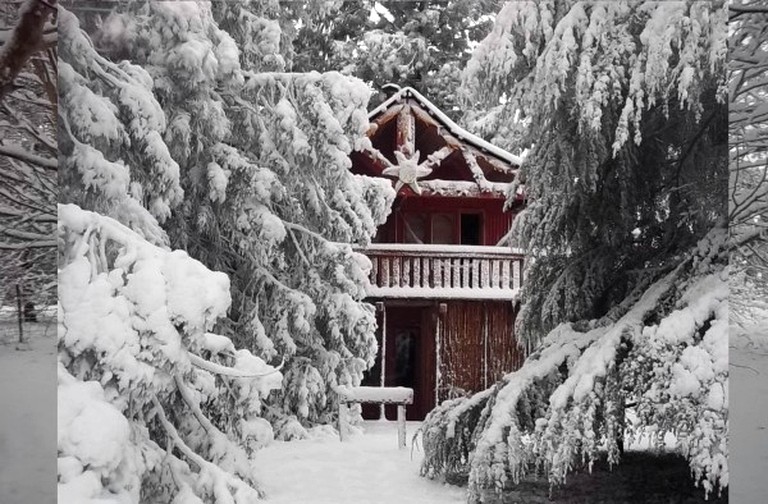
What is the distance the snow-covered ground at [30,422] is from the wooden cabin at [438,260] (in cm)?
121

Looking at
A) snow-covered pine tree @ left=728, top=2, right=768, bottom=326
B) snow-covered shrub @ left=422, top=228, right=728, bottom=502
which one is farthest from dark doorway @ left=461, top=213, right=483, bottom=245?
snow-covered pine tree @ left=728, top=2, right=768, bottom=326

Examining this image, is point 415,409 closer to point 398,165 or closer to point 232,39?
point 398,165

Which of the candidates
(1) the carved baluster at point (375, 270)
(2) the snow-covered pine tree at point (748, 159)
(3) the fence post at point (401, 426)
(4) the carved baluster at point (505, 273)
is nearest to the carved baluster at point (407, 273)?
(1) the carved baluster at point (375, 270)

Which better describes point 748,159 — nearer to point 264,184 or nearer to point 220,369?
point 264,184

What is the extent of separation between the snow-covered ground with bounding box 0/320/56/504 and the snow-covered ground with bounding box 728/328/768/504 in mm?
2648

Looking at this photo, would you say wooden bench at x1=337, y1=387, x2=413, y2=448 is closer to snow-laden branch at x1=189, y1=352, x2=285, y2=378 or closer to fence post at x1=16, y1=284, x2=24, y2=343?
snow-laden branch at x1=189, y1=352, x2=285, y2=378

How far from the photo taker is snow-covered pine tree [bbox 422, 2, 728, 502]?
11.4ft

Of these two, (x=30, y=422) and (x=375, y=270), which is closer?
(x=30, y=422)

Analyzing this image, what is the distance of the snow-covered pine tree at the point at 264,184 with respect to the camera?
348 centimetres

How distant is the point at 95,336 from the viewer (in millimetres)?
3250

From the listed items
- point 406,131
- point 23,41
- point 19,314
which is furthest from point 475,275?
point 23,41

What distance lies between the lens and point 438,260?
3562 millimetres

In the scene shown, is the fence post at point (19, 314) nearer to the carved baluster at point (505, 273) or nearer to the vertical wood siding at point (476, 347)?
the vertical wood siding at point (476, 347)

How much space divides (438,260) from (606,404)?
2.77 feet
